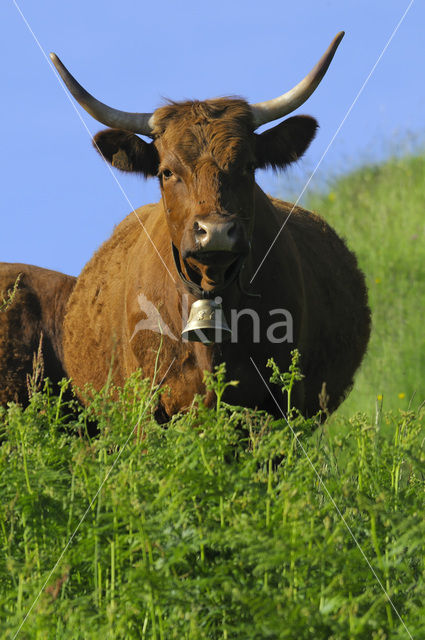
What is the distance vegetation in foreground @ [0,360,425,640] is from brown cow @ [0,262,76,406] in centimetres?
426

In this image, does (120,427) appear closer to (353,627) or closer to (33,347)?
(353,627)

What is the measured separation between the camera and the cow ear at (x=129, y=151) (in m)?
6.69

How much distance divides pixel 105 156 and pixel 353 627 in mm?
4429

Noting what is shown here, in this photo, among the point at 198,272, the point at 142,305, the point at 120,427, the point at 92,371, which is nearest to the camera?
the point at 120,427

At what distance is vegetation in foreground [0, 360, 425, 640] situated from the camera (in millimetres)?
3314

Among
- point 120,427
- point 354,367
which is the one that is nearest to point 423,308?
point 354,367

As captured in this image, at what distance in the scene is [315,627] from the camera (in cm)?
322

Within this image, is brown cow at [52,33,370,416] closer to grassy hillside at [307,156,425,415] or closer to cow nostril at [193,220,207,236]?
cow nostril at [193,220,207,236]

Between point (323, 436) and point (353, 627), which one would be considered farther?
point (323, 436)

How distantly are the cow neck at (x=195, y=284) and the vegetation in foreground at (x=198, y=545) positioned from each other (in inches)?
66.2

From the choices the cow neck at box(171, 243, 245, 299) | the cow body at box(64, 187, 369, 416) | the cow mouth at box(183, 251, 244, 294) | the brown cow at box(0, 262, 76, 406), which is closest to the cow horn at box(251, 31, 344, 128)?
the cow body at box(64, 187, 369, 416)

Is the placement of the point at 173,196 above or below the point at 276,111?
below

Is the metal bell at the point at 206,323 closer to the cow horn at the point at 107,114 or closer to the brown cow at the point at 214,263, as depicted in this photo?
the brown cow at the point at 214,263

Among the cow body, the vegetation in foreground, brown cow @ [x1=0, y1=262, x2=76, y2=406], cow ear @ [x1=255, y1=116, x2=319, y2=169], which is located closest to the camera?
the vegetation in foreground
